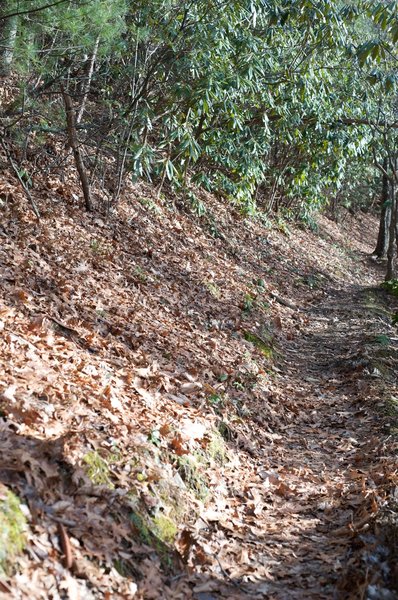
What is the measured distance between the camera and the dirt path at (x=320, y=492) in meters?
3.93

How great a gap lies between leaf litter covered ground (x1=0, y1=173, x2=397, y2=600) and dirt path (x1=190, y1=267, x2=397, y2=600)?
0.02m

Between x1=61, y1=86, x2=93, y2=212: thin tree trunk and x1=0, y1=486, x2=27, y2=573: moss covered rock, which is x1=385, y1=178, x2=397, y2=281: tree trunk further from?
x1=0, y1=486, x2=27, y2=573: moss covered rock

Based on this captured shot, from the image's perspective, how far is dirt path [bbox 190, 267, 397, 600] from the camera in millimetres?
3930

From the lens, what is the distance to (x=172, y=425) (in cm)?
506

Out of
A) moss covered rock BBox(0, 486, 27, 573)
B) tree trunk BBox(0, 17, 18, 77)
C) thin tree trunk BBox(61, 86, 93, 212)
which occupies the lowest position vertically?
moss covered rock BBox(0, 486, 27, 573)

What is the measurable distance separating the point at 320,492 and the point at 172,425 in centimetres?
144

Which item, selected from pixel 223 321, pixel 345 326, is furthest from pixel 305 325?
pixel 223 321

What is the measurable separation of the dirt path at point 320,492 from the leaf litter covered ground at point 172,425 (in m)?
0.02

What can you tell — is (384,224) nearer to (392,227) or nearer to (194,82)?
(392,227)

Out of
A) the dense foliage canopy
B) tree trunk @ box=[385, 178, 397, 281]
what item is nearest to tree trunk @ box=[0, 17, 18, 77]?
the dense foliage canopy

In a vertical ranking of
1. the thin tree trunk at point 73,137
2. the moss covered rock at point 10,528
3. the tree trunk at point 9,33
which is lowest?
the moss covered rock at point 10,528

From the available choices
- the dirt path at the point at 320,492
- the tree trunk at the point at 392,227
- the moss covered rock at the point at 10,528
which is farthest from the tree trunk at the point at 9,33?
the tree trunk at the point at 392,227

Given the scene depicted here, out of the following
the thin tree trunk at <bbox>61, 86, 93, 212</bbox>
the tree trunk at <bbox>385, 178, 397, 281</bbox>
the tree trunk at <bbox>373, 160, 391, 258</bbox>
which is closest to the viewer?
the thin tree trunk at <bbox>61, 86, 93, 212</bbox>

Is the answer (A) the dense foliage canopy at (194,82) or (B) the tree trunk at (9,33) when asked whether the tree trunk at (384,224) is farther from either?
(B) the tree trunk at (9,33)
